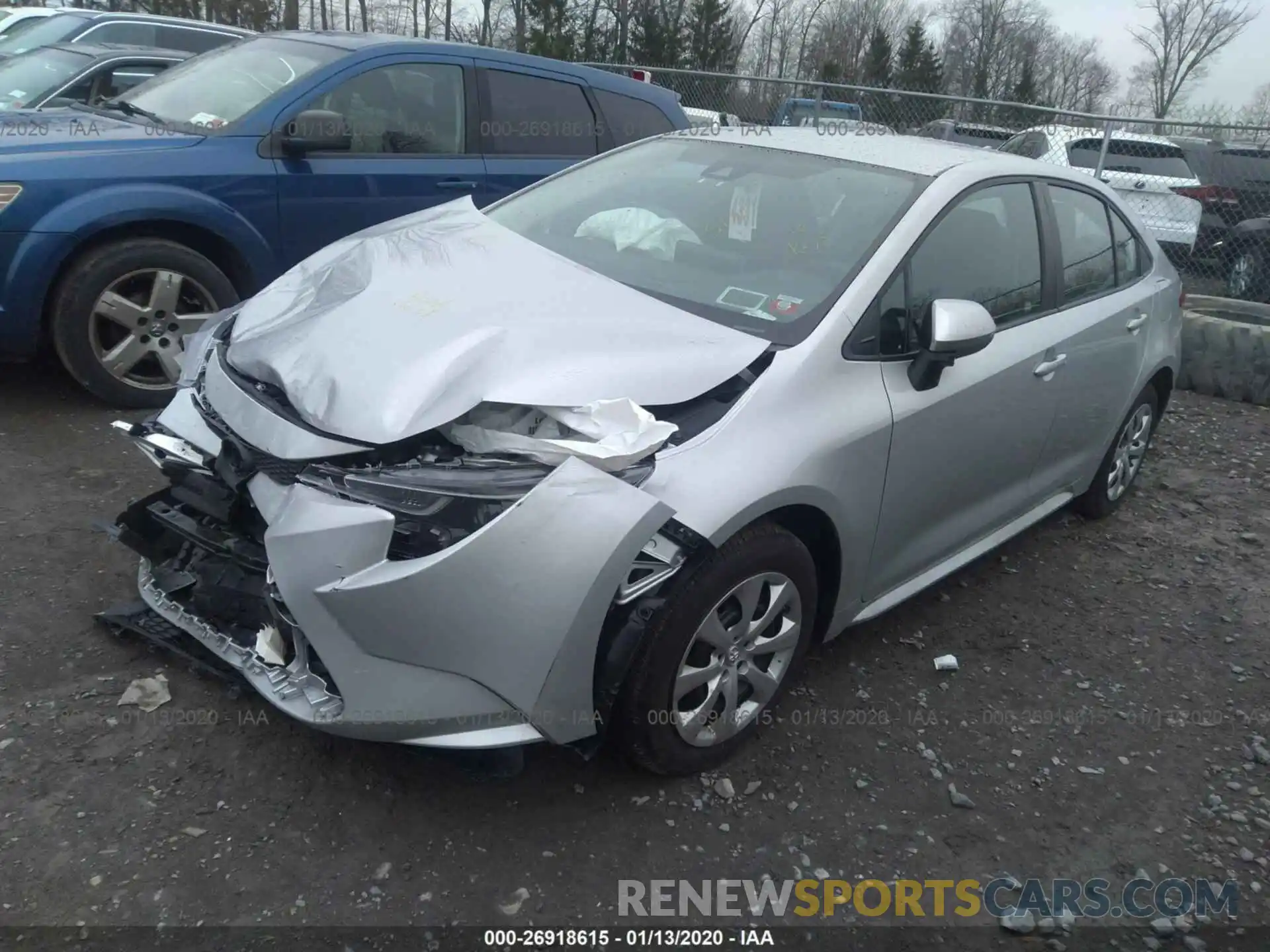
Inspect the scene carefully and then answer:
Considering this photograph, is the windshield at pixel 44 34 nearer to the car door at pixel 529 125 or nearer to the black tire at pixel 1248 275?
the car door at pixel 529 125

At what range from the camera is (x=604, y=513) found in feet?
7.52

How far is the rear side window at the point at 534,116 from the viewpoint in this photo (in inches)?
226

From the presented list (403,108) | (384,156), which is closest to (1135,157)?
(403,108)

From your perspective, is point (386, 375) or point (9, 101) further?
point (9, 101)

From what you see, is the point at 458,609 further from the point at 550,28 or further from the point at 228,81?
the point at 550,28

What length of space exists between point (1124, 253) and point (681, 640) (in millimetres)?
3096

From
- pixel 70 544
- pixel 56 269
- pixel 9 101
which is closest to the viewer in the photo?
pixel 70 544

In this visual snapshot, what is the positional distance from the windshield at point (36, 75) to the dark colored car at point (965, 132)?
8.58 metres

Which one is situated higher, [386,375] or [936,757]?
[386,375]

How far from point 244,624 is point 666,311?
4.79 feet

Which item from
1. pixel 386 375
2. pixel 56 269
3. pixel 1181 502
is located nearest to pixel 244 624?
pixel 386 375

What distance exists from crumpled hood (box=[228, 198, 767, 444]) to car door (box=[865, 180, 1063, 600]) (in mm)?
632

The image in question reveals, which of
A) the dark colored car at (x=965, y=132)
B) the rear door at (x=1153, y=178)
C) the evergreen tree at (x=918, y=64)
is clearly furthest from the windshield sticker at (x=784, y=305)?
the evergreen tree at (x=918, y=64)

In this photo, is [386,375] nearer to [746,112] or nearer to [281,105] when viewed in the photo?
[281,105]
